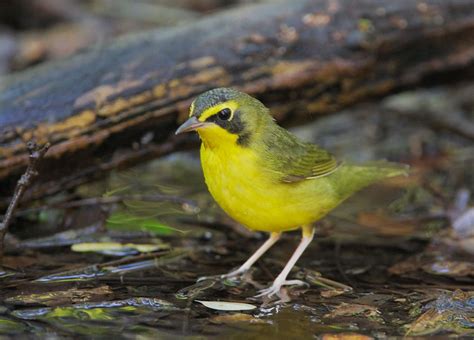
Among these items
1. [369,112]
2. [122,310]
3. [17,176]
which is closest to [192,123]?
[122,310]

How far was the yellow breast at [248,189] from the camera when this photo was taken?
489cm

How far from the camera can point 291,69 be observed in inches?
245

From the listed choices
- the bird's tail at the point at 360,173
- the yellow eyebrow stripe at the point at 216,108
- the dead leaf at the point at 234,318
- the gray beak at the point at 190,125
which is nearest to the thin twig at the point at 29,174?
the gray beak at the point at 190,125

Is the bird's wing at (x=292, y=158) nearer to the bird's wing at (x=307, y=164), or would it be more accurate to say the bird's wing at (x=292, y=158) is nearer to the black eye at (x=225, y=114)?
the bird's wing at (x=307, y=164)

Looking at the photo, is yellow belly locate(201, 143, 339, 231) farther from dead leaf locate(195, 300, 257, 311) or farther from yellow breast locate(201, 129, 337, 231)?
dead leaf locate(195, 300, 257, 311)

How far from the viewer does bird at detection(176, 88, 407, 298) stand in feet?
15.6

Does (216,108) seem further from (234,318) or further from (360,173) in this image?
(360,173)

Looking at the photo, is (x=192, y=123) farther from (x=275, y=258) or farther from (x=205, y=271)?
(x=275, y=258)

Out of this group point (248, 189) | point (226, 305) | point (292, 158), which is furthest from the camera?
point (292, 158)

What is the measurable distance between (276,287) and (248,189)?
0.65 m

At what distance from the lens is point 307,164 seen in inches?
212

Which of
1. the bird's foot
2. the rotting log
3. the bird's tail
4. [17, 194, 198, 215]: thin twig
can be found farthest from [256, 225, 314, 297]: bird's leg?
the rotting log

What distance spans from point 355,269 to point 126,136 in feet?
6.24

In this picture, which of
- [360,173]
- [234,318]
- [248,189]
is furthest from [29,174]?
[360,173]
